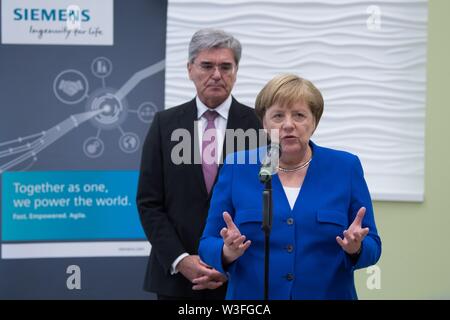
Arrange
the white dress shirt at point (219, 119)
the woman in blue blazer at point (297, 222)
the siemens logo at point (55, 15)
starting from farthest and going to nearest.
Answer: the siemens logo at point (55, 15) < the white dress shirt at point (219, 119) < the woman in blue blazer at point (297, 222)

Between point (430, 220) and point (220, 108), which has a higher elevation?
point (220, 108)

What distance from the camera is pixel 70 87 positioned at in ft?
14.9

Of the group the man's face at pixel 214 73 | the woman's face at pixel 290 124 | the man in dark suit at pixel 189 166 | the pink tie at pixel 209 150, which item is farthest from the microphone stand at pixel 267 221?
the man's face at pixel 214 73

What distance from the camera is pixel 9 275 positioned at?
4551mm

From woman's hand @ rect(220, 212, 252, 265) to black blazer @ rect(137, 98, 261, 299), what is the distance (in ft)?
2.82

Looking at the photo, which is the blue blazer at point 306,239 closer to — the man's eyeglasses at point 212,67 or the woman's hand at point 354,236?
the woman's hand at point 354,236

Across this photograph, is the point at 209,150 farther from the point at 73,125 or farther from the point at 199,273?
the point at 73,125

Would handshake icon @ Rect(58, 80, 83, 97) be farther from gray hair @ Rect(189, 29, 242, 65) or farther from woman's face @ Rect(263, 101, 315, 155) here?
woman's face @ Rect(263, 101, 315, 155)

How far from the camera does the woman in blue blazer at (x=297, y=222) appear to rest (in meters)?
2.06

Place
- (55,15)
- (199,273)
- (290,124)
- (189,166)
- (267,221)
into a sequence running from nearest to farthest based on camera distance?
1. (267,221)
2. (290,124)
3. (199,273)
4. (189,166)
5. (55,15)

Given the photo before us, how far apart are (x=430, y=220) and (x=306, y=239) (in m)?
2.77

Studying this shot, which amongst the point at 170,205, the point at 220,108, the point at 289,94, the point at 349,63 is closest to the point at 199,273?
the point at 170,205

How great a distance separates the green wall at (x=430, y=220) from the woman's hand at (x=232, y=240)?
274 cm

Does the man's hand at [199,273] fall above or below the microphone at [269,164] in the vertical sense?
below
